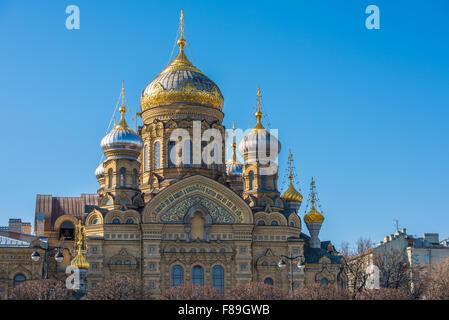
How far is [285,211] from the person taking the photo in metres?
48.5

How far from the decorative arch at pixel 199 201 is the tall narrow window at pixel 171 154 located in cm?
460

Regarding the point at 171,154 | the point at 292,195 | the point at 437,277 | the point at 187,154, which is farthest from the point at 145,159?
the point at 437,277

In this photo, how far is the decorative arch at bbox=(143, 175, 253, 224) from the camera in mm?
46125

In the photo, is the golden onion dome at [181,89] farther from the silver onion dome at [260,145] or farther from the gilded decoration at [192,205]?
the gilded decoration at [192,205]

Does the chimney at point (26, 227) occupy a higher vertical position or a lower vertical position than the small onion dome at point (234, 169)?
lower

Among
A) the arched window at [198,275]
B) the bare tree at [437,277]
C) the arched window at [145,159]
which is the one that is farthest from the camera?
the arched window at [145,159]

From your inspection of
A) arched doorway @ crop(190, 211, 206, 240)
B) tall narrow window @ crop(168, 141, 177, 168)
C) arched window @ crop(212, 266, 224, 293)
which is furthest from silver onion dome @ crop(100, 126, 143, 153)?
arched window @ crop(212, 266, 224, 293)

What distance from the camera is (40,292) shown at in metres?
35.6

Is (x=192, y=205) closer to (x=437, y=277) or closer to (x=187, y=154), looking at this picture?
(x=187, y=154)

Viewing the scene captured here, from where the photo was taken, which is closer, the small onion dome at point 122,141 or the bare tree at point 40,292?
the bare tree at point 40,292

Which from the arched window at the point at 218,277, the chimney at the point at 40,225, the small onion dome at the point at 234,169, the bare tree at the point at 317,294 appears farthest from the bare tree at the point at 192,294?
the small onion dome at the point at 234,169

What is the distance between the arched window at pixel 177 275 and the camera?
1789 inches

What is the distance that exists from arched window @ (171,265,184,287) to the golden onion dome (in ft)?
37.7
